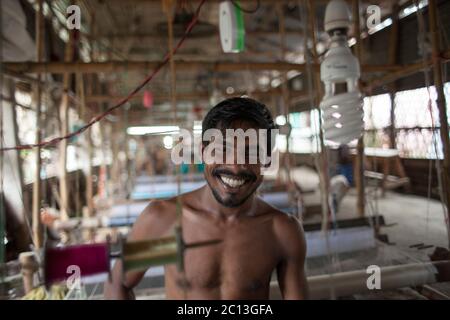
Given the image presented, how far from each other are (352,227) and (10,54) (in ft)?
8.75

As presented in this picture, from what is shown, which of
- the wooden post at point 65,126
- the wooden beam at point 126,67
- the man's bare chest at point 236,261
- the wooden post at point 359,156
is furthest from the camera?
the wooden post at point 65,126

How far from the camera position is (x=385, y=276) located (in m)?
1.35

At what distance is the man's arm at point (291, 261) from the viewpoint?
0.92 metres

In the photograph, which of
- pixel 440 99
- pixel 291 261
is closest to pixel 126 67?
pixel 291 261

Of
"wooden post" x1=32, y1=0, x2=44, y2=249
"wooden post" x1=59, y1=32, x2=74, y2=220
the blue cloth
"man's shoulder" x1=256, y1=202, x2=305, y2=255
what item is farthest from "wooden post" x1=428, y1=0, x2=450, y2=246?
the blue cloth

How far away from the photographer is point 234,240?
0.96 m

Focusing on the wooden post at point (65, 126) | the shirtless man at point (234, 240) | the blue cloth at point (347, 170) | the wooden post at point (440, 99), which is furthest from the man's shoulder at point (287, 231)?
the blue cloth at point (347, 170)

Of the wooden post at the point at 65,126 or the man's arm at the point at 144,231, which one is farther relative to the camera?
the wooden post at the point at 65,126

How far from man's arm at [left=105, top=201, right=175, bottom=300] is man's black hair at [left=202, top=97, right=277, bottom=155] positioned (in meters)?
0.29

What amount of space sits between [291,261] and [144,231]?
0.47 m

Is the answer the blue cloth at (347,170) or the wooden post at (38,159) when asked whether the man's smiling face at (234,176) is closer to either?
the wooden post at (38,159)

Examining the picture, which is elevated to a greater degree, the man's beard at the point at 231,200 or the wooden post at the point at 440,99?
the wooden post at the point at 440,99

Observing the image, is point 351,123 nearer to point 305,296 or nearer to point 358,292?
point 305,296
